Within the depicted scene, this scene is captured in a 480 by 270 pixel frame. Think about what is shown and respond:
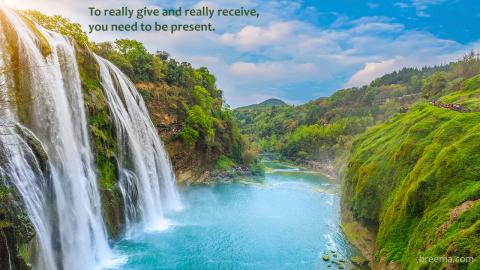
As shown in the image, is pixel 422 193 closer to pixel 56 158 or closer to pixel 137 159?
pixel 56 158

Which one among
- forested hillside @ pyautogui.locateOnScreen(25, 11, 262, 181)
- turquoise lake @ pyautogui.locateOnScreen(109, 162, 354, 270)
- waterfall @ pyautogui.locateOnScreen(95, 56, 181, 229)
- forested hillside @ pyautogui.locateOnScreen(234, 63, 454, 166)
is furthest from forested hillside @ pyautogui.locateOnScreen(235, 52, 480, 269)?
forested hillside @ pyautogui.locateOnScreen(234, 63, 454, 166)

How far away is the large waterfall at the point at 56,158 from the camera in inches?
586

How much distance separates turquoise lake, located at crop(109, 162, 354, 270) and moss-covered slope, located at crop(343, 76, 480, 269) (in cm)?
408

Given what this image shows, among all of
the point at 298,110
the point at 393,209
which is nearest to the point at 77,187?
the point at 393,209

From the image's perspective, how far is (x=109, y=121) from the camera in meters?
25.1

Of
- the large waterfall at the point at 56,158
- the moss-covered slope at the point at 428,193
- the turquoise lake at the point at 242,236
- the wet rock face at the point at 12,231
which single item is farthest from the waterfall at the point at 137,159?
the moss-covered slope at the point at 428,193

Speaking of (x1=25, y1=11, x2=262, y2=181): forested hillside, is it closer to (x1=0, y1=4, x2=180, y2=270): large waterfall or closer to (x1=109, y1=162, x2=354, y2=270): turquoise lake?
(x1=109, y1=162, x2=354, y2=270): turquoise lake

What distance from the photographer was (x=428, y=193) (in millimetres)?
14984

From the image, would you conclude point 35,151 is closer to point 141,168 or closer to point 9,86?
point 9,86

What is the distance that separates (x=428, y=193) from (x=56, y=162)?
18.3 meters

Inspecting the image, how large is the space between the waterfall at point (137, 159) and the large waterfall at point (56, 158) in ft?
0.49

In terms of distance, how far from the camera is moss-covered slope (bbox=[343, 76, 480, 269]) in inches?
462

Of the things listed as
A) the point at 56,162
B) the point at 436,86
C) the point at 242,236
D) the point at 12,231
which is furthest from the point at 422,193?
the point at 436,86

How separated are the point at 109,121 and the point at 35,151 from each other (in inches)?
375
